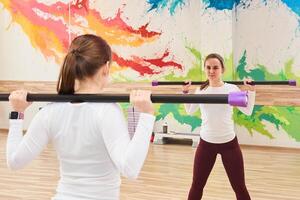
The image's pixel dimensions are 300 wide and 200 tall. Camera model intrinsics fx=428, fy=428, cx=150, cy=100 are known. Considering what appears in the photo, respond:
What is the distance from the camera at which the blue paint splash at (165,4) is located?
A: 6.75 meters

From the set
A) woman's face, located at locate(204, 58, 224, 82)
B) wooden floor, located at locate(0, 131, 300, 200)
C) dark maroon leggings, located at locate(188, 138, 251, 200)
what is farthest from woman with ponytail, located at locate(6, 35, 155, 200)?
wooden floor, located at locate(0, 131, 300, 200)

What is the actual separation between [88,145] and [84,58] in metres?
0.32

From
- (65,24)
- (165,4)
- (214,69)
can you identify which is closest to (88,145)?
(214,69)

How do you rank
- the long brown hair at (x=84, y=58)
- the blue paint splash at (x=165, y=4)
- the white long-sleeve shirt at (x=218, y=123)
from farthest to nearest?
the blue paint splash at (x=165, y=4)
the white long-sleeve shirt at (x=218, y=123)
the long brown hair at (x=84, y=58)

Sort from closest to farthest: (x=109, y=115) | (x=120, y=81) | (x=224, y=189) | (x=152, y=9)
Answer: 1. (x=109, y=115)
2. (x=224, y=189)
3. (x=152, y=9)
4. (x=120, y=81)

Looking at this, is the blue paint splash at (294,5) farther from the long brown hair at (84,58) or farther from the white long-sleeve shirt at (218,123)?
the long brown hair at (84,58)

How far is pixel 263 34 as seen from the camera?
620cm

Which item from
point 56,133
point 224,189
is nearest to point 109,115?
point 56,133

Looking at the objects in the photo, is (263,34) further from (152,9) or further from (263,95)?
(152,9)

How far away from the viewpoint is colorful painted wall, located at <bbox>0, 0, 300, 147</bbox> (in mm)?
6152

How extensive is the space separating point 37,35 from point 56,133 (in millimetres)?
6785

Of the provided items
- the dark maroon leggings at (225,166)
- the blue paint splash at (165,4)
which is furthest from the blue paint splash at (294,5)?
the dark maroon leggings at (225,166)

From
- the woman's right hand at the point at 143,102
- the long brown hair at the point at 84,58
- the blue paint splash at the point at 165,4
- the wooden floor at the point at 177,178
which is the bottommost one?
the wooden floor at the point at 177,178

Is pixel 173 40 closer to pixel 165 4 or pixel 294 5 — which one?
pixel 165 4
